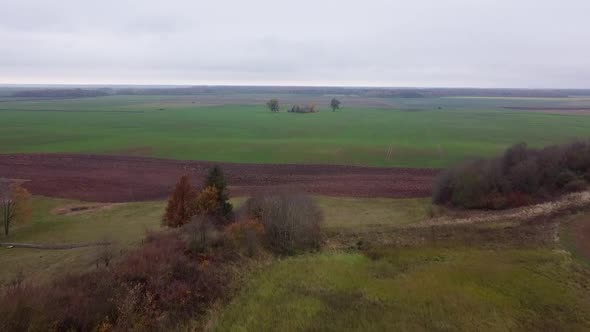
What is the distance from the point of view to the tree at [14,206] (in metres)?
30.0

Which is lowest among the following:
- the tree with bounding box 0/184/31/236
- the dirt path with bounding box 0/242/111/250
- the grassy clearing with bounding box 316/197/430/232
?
the dirt path with bounding box 0/242/111/250

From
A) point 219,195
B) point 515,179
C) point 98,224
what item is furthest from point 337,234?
point 98,224

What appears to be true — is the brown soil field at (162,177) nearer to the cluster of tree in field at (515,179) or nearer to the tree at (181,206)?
the cluster of tree in field at (515,179)

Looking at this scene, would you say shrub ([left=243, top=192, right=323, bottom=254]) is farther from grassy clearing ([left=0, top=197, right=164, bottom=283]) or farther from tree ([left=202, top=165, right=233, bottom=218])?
grassy clearing ([left=0, top=197, right=164, bottom=283])

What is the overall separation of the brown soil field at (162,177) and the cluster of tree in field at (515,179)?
5978mm

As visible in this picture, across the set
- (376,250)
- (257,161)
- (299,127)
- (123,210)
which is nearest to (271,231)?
(376,250)

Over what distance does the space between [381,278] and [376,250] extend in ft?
11.2

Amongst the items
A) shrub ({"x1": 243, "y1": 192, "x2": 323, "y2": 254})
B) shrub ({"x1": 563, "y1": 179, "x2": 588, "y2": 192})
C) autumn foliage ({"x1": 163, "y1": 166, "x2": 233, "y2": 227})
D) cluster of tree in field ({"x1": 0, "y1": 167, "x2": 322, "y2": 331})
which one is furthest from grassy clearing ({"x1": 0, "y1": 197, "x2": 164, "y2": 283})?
shrub ({"x1": 563, "y1": 179, "x2": 588, "y2": 192})

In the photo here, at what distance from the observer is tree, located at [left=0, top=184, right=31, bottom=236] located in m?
30.0

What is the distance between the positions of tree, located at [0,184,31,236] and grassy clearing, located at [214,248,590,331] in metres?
21.6

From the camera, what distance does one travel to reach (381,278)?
60.3ft

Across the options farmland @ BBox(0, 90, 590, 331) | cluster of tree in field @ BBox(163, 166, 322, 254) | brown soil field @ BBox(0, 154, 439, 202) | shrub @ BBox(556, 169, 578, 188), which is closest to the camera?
farmland @ BBox(0, 90, 590, 331)

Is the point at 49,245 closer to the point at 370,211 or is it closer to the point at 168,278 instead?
the point at 168,278

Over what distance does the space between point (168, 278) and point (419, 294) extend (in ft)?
30.9
